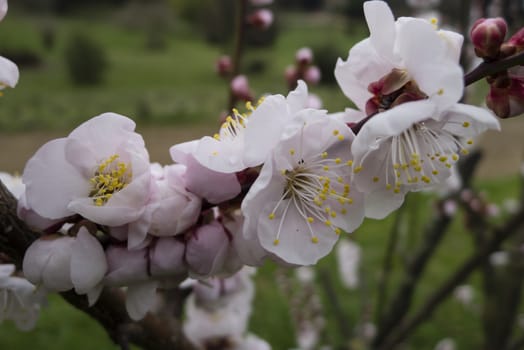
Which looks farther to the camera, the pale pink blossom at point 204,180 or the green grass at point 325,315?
the green grass at point 325,315

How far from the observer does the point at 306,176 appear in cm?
64

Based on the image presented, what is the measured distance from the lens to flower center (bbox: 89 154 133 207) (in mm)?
592

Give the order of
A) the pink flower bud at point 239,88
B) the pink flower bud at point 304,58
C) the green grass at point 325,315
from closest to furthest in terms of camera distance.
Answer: the pink flower bud at point 239,88 → the pink flower bud at point 304,58 → the green grass at point 325,315

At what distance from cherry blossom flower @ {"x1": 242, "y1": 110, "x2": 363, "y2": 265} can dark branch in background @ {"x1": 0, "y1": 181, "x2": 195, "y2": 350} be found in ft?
0.83

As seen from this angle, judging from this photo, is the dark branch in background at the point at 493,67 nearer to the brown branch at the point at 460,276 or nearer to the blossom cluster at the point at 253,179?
the blossom cluster at the point at 253,179

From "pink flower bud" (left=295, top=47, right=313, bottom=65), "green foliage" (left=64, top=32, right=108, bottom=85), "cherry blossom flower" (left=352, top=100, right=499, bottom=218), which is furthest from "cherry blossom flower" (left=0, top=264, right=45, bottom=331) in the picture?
"green foliage" (left=64, top=32, right=108, bottom=85)

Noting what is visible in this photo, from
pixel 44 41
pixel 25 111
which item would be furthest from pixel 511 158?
pixel 44 41

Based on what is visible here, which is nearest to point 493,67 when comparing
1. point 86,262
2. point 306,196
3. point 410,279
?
point 306,196

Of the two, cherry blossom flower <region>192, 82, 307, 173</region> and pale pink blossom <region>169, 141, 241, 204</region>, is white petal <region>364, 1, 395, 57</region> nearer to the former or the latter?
cherry blossom flower <region>192, 82, 307, 173</region>

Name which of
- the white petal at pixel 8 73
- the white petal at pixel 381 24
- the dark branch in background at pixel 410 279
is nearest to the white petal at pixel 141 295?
the white petal at pixel 8 73

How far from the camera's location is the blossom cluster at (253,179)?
1.78 ft

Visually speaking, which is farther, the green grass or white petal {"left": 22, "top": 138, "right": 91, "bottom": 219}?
the green grass

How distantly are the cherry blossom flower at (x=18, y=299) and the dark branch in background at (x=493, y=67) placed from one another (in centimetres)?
55

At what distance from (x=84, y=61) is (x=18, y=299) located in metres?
11.6
